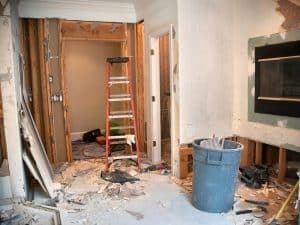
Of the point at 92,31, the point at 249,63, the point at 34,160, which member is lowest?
the point at 34,160

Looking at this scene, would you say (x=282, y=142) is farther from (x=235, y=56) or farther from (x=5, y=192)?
(x=5, y=192)

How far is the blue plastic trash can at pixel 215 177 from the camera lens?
113 inches

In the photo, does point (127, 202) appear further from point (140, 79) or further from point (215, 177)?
point (140, 79)

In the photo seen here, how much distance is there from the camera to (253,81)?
3.99 m

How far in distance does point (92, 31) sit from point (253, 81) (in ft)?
9.08

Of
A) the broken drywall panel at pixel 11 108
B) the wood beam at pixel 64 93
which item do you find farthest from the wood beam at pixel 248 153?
the broken drywall panel at pixel 11 108

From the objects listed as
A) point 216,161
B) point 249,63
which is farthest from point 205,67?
point 216,161

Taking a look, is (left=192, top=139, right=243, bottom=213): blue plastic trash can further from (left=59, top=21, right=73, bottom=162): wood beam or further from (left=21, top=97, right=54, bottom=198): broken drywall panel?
(left=59, top=21, right=73, bottom=162): wood beam

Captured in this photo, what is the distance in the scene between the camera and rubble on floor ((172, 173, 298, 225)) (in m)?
2.86

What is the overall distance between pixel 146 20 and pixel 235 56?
5.16 ft

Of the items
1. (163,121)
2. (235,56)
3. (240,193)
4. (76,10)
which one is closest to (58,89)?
(76,10)

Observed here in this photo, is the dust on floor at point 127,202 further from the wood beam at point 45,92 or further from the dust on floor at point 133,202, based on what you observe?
the wood beam at point 45,92

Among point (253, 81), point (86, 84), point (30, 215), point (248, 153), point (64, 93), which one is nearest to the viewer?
point (30, 215)

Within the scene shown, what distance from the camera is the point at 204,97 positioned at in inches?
161
